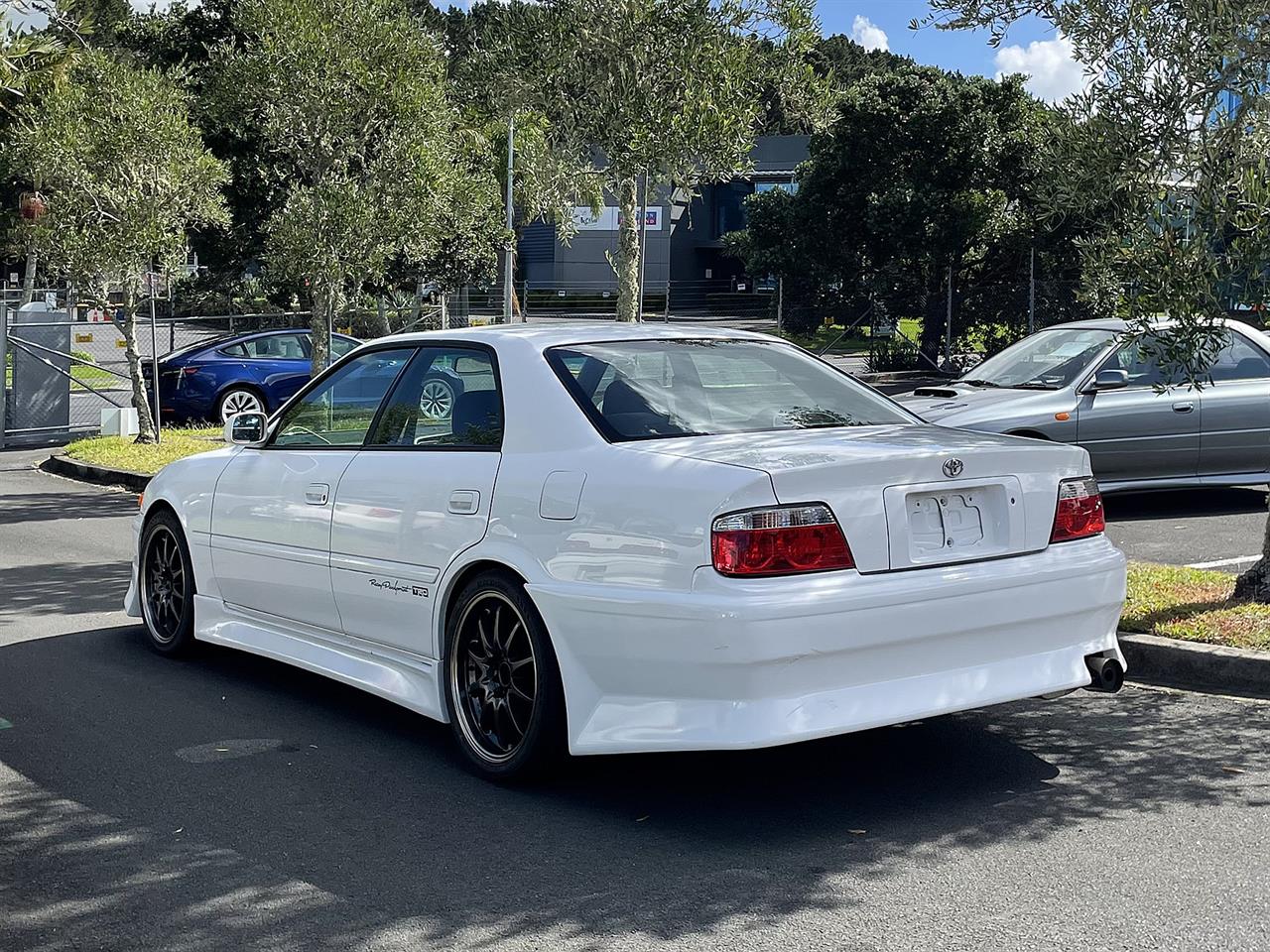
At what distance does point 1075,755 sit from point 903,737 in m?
0.64

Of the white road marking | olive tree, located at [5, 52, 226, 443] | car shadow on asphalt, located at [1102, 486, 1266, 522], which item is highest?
olive tree, located at [5, 52, 226, 443]

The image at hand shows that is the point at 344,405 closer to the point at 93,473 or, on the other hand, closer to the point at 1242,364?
the point at 1242,364

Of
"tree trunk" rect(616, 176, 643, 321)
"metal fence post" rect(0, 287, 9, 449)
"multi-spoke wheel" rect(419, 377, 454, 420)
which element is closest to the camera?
"multi-spoke wheel" rect(419, 377, 454, 420)

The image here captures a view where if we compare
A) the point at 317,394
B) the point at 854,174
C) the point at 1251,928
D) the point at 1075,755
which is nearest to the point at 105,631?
the point at 317,394

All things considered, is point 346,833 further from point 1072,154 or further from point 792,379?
point 1072,154

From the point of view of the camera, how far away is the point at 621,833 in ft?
15.9

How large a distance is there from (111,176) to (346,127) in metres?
2.97

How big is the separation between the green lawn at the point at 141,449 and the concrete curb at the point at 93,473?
9cm

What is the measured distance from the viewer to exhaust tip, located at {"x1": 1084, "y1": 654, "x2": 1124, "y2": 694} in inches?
214

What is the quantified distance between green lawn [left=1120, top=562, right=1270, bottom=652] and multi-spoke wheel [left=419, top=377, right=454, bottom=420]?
3526mm

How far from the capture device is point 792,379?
6.09 meters

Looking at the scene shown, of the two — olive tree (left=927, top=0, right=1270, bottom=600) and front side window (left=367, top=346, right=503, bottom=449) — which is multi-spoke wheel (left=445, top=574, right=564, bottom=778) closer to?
front side window (left=367, top=346, right=503, bottom=449)

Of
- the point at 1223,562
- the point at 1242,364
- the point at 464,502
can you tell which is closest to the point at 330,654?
the point at 464,502

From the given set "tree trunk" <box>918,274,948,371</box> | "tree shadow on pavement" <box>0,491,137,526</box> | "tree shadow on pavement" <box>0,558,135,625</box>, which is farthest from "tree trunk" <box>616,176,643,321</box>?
"tree trunk" <box>918,274,948,371</box>
